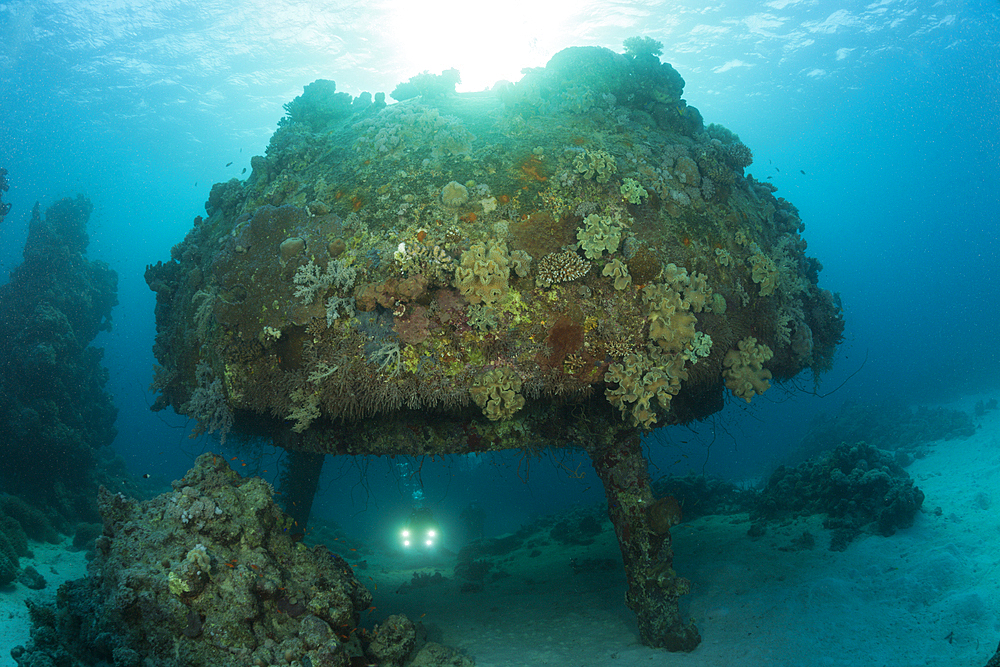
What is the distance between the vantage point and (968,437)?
21688 millimetres

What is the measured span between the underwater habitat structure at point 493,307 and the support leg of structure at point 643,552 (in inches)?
1.2

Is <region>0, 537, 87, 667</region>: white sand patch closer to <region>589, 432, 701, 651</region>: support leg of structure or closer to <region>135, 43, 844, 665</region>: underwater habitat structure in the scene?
<region>135, 43, 844, 665</region>: underwater habitat structure

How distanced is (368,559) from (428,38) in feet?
126

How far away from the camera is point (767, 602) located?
7500mm

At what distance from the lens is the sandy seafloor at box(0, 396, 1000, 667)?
6246 mm

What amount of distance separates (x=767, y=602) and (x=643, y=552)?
298 centimetres

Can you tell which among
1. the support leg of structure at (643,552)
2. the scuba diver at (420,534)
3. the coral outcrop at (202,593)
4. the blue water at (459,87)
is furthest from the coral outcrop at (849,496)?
the scuba diver at (420,534)

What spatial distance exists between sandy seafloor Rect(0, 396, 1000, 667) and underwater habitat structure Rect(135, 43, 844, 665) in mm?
1219

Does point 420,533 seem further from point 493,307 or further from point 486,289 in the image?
point 486,289

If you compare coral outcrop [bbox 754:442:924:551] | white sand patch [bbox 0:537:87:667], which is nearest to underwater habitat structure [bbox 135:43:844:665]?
white sand patch [bbox 0:537:87:667]

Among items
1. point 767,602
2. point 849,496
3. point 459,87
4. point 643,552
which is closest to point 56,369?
point 459,87

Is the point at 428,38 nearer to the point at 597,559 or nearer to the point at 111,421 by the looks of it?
the point at 111,421

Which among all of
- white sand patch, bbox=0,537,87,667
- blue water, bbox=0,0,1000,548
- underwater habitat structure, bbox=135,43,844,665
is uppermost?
blue water, bbox=0,0,1000,548

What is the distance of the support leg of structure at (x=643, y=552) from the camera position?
651 cm
